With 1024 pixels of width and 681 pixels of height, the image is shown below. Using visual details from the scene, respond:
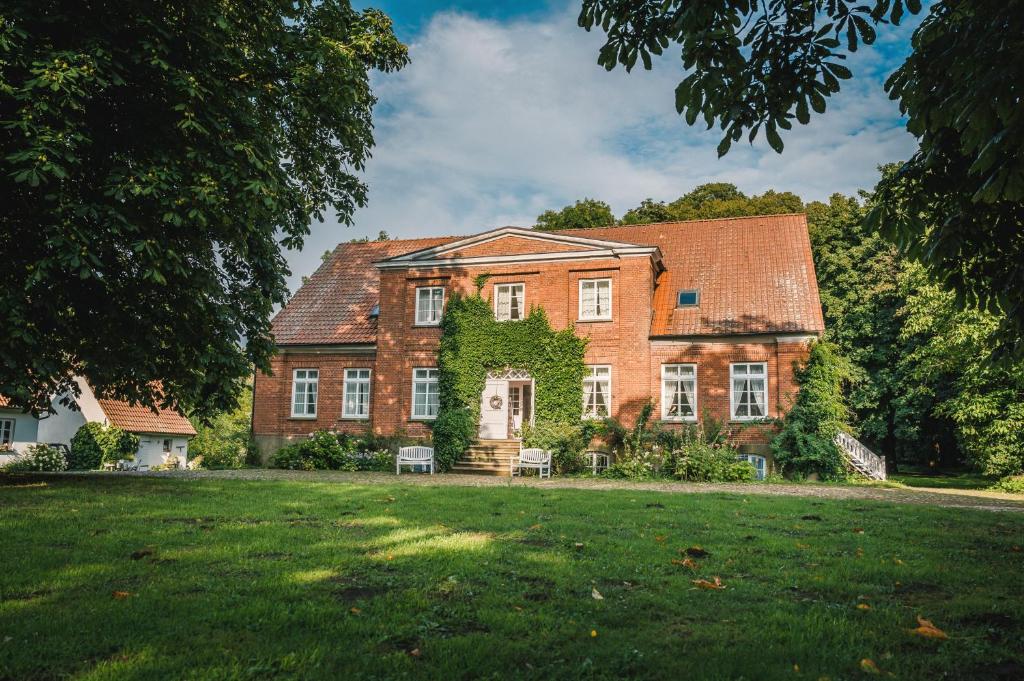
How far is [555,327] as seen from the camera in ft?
82.9

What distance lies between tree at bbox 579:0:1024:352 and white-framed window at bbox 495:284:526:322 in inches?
778

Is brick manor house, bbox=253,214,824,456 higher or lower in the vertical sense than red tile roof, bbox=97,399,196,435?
higher

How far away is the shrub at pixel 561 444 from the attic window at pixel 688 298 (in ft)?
20.3

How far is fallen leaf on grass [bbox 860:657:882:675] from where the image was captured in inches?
145

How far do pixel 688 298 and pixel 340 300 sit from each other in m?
14.1

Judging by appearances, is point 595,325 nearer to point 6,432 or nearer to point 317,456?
point 317,456

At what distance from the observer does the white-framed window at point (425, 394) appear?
86.4 feet

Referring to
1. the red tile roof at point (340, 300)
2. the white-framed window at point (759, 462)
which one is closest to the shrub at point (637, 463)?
the white-framed window at point (759, 462)

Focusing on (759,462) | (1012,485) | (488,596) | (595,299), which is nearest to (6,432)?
→ (595,299)

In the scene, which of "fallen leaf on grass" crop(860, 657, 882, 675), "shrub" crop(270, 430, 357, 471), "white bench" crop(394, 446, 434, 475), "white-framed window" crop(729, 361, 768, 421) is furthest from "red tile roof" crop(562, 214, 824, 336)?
"fallen leaf on grass" crop(860, 657, 882, 675)

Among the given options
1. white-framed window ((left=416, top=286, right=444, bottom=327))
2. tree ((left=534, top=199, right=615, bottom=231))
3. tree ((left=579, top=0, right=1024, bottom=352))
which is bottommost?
tree ((left=579, top=0, right=1024, bottom=352))

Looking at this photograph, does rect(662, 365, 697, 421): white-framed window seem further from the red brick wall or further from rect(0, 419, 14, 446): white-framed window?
rect(0, 419, 14, 446): white-framed window

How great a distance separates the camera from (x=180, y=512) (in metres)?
9.45

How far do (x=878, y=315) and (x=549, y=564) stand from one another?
3324 centimetres
